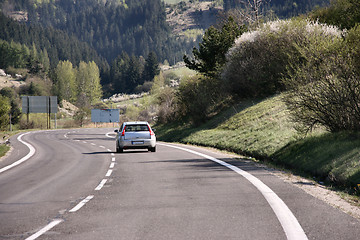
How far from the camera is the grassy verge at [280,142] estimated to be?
13.6m

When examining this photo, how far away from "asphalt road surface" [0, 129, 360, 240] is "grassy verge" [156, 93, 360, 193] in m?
1.91

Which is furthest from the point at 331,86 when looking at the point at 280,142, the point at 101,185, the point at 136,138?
the point at 136,138

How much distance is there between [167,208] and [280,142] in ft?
45.1

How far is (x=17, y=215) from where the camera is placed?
26.2ft

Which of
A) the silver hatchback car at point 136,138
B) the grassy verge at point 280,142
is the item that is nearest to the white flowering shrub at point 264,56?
the grassy verge at point 280,142

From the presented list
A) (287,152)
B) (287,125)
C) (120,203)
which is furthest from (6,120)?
(120,203)

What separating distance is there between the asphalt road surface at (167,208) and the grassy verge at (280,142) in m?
1.91

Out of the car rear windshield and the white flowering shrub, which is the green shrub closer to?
the car rear windshield

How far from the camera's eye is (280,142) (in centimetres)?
2127

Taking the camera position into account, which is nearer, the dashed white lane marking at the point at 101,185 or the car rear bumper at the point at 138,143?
the dashed white lane marking at the point at 101,185

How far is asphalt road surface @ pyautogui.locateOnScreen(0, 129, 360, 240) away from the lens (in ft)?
21.3

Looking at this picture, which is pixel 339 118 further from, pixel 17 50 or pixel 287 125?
pixel 17 50

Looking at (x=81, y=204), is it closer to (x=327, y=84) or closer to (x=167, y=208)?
(x=167, y=208)

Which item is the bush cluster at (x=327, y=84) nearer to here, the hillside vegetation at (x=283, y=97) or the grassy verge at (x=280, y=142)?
the hillside vegetation at (x=283, y=97)
